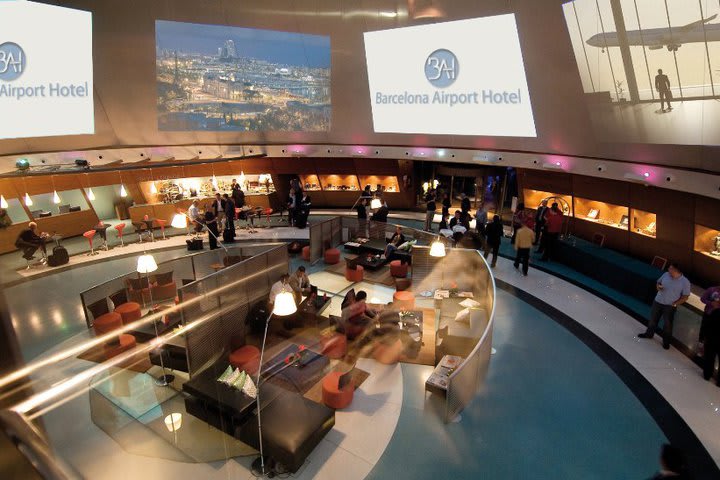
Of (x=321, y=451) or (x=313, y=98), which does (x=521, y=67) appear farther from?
(x=321, y=451)

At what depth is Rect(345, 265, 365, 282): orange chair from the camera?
12781 mm

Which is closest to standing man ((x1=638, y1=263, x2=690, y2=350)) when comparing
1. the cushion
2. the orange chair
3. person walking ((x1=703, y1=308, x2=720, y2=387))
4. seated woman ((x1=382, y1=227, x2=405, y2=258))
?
person walking ((x1=703, y1=308, x2=720, y2=387))

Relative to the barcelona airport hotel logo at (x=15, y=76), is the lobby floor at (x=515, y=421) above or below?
below

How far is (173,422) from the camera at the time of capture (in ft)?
23.2

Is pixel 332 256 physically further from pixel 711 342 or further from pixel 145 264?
pixel 711 342

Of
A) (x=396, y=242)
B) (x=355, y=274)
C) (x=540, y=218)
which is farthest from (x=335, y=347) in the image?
(x=540, y=218)

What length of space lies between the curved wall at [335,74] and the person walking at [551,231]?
79.4 inches

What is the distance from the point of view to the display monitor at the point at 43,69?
13.6 m

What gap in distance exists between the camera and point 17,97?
14.0 metres

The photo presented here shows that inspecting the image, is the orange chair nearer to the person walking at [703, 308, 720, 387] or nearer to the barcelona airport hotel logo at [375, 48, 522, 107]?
the barcelona airport hotel logo at [375, 48, 522, 107]

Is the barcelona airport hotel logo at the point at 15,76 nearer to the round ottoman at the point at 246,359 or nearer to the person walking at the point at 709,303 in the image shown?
the round ottoman at the point at 246,359

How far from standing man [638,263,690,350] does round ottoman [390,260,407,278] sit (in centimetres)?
618

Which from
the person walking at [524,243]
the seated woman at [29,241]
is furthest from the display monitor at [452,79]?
the seated woman at [29,241]

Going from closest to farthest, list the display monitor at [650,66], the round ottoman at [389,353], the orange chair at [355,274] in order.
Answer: the display monitor at [650,66], the round ottoman at [389,353], the orange chair at [355,274]
